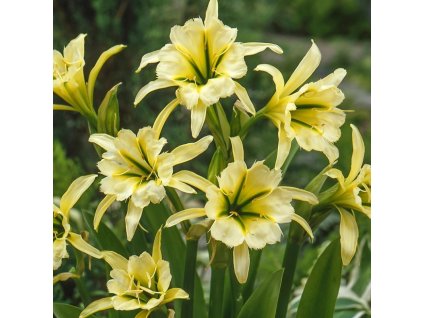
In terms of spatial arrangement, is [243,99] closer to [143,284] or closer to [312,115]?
[312,115]

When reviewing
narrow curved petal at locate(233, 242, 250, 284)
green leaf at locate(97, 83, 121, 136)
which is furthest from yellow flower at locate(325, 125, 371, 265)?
green leaf at locate(97, 83, 121, 136)

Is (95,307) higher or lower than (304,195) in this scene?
lower

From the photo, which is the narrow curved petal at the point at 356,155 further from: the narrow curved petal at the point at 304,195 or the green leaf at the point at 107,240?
the green leaf at the point at 107,240

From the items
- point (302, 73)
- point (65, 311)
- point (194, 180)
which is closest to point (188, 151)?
point (194, 180)

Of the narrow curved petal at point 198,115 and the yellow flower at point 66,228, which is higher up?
the narrow curved petal at point 198,115

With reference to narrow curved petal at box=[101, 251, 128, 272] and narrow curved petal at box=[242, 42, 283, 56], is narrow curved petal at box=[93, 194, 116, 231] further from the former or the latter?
narrow curved petal at box=[242, 42, 283, 56]

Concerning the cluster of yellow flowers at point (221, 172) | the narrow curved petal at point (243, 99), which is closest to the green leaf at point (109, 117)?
the cluster of yellow flowers at point (221, 172)
